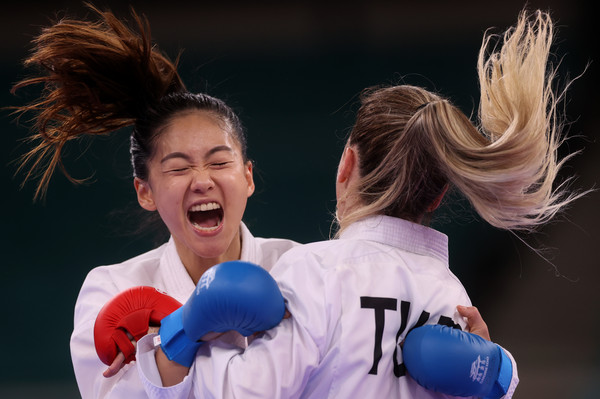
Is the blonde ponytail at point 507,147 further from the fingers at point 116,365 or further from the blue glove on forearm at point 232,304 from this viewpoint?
the fingers at point 116,365

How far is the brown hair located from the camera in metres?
2.04

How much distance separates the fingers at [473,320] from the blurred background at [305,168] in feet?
8.88

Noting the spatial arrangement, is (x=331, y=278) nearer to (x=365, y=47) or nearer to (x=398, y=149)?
(x=398, y=149)

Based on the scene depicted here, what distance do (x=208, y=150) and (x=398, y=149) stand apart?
2.49ft

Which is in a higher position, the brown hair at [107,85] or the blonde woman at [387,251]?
the brown hair at [107,85]

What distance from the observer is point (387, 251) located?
144cm

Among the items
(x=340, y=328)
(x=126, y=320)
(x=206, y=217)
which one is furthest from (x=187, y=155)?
(x=340, y=328)

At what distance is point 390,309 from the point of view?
136 cm

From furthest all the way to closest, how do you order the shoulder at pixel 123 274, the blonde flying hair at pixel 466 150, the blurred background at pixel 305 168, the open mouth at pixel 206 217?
1. the blurred background at pixel 305 168
2. the open mouth at pixel 206 217
3. the shoulder at pixel 123 274
4. the blonde flying hair at pixel 466 150

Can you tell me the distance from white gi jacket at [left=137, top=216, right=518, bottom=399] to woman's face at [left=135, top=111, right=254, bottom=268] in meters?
0.62

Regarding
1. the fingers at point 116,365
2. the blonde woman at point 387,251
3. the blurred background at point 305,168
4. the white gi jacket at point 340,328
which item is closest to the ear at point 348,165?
the blonde woman at point 387,251

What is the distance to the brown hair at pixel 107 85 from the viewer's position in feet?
6.68

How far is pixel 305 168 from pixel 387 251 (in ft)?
10.0

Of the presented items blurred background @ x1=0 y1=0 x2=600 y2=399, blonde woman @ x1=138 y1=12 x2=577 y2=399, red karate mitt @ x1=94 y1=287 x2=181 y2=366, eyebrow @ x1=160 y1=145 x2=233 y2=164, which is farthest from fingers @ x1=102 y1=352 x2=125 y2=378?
blurred background @ x1=0 y1=0 x2=600 y2=399
